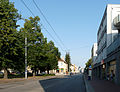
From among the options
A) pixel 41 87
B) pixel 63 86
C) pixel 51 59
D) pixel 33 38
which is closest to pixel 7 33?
pixel 33 38

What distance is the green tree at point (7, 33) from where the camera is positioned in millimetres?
33756

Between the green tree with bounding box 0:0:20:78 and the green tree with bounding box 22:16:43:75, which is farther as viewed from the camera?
the green tree with bounding box 22:16:43:75

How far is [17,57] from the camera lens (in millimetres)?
38344

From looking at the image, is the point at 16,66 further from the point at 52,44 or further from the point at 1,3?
the point at 52,44

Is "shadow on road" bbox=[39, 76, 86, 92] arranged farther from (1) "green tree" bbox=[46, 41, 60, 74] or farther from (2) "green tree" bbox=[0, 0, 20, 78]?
(1) "green tree" bbox=[46, 41, 60, 74]

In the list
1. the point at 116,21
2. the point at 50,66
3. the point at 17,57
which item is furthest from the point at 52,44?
the point at 116,21

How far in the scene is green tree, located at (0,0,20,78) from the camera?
33756 mm

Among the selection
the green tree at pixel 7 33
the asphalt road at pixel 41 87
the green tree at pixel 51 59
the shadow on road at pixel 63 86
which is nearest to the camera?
the asphalt road at pixel 41 87

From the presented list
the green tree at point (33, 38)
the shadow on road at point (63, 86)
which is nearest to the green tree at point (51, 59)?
the green tree at point (33, 38)

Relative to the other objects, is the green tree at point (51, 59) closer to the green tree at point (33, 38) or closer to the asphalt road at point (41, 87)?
the green tree at point (33, 38)

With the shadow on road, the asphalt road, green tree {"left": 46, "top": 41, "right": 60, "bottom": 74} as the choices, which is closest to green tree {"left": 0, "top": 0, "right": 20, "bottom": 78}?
the shadow on road

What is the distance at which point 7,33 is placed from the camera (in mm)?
34844

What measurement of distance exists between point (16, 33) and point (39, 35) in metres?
17.4

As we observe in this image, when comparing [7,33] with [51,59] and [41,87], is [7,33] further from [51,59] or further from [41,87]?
[51,59]
